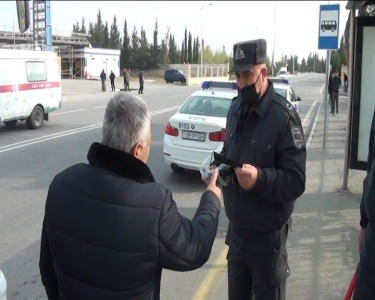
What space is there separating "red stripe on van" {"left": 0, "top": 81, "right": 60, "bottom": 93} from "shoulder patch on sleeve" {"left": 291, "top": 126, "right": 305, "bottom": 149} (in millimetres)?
11653

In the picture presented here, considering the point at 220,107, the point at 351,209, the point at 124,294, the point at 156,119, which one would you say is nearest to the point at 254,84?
the point at 124,294

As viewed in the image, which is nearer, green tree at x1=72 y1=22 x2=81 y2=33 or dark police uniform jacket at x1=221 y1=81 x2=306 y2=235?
dark police uniform jacket at x1=221 y1=81 x2=306 y2=235

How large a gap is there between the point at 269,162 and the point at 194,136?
5.26 meters

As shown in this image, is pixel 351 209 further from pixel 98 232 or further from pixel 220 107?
pixel 98 232

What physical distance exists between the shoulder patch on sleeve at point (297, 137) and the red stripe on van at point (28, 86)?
1165 centimetres

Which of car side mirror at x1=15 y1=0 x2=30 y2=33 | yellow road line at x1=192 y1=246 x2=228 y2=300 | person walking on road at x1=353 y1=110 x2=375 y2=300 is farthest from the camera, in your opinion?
car side mirror at x1=15 y1=0 x2=30 y2=33

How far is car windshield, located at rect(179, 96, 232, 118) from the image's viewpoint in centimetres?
819

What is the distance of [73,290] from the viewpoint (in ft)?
6.17

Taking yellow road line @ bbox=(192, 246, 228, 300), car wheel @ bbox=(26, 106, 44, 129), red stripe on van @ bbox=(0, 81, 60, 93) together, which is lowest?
yellow road line @ bbox=(192, 246, 228, 300)

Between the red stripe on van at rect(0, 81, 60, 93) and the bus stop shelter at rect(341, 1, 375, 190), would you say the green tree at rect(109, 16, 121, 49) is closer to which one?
the red stripe on van at rect(0, 81, 60, 93)

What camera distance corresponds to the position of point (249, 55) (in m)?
2.59

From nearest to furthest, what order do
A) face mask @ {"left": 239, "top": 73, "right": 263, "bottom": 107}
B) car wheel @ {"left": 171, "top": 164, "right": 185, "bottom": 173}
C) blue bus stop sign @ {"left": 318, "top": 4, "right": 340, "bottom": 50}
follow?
face mask @ {"left": 239, "top": 73, "right": 263, "bottom": 107}
car wheel @ {"left": 171, "top": 164, "right": 185, "bottom": 173}
blue bus stop sign @ {"left": 318, "top": 4, "right": 340, "bottom": 50}

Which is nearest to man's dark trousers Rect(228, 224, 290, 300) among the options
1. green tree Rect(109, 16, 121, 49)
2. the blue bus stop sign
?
the blue bus stop sign

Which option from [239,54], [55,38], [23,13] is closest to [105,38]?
[55,38]
